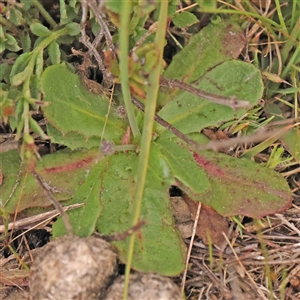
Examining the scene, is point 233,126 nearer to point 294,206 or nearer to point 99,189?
point 294,206

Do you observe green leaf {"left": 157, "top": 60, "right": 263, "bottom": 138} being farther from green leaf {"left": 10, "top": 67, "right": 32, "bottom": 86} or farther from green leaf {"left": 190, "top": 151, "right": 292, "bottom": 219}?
green leaf {"left": 10, "top": 67, "right": 32, "bottom": 86}

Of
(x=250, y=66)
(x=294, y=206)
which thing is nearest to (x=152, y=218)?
(x=294, y=206)

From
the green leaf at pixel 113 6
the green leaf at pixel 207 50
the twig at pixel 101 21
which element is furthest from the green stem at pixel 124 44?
the green leaf at pixel 207 50

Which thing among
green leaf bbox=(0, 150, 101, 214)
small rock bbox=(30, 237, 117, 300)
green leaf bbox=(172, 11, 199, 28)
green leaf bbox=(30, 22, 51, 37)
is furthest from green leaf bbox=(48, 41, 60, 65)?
small rock bbox=(30, 237, 117, 300)

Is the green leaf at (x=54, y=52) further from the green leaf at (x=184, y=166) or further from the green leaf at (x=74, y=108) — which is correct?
the green leaf at (x=184, y=166)

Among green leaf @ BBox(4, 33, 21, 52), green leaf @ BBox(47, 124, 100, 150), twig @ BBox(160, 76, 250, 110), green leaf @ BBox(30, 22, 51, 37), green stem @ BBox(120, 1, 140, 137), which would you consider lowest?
green leaf @ BBox(47, 124, 100, 150)

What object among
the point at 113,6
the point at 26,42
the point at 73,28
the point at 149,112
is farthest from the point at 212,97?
the point at 26,42
